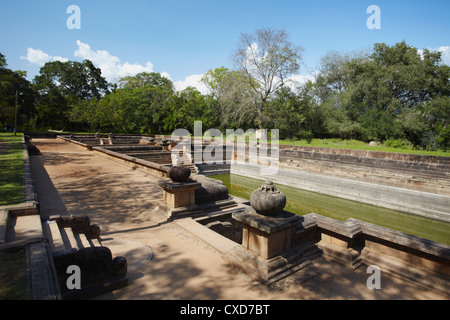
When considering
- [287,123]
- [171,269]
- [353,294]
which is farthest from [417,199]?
[287,123]

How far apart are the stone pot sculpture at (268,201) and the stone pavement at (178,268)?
0.87 m

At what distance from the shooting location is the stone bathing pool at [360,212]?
353 inches

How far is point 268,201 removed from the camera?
3.33 m

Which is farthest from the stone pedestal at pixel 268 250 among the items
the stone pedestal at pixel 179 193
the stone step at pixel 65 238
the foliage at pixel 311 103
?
the foliage at pixel 311 103

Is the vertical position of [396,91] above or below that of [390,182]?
above

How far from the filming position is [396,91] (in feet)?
85.9

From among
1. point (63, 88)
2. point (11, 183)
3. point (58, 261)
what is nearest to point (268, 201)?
point (58, 261)

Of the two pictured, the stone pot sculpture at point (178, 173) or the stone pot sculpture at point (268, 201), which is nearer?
the stone pot sculpture at point (268, 201)

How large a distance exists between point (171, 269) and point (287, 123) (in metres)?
26.5

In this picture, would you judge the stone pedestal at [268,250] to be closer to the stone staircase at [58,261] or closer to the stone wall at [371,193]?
the stone staircase at [58,261]

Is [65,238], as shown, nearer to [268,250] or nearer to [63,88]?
[268,250]

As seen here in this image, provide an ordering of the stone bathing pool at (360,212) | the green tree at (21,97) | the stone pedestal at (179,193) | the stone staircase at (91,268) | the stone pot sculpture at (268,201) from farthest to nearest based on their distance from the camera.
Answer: the green tree at (21,97)
the stone bathing pool at (360,212)
the stone pedestal at (179,193)
the stone pot sculpture at (268,201)
the stone staircase at (91,268)

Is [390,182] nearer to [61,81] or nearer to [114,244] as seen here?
[114,244]

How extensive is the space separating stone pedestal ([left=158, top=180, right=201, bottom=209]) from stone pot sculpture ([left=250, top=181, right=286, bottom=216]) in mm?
2252
